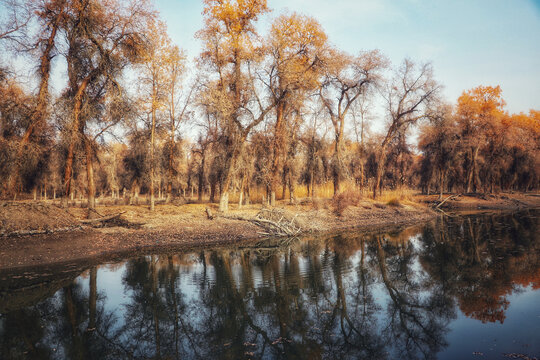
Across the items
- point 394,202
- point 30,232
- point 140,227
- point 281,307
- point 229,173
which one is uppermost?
point 229,173

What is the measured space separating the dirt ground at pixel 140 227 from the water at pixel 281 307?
1793 mm

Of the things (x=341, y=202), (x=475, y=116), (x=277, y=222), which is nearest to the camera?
(x=277, y=222)

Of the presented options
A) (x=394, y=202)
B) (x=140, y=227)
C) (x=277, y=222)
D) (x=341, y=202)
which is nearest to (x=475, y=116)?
(x=394, y=202)

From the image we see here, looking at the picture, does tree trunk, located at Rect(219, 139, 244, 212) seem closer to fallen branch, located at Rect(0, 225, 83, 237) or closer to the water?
the water

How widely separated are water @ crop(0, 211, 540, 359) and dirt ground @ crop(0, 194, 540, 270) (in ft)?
5.88

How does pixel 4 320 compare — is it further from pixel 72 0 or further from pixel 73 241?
pixel 72 0

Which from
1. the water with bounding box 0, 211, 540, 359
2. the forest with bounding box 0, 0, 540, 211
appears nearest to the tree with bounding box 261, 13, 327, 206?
the forest with bounding box 0, 0, 540, 211

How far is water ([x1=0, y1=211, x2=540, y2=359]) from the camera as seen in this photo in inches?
273

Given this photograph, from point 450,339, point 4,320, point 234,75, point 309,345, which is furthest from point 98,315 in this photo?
point 234,75

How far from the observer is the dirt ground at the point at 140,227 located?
14.1 m

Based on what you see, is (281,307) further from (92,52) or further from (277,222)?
(92,52)

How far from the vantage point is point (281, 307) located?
917cm

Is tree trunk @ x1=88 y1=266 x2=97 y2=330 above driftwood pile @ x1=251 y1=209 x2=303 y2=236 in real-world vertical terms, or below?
below

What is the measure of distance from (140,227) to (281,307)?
12512 mm
